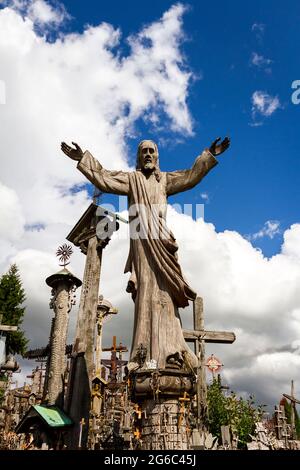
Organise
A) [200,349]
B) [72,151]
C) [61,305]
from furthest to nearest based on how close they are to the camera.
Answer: [61,305], [200,349], [72,151]

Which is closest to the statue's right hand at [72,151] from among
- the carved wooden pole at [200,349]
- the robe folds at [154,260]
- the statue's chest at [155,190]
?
the robe folds at [154,260]

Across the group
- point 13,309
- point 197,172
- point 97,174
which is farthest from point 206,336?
point 13,309

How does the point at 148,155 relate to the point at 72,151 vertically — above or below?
above

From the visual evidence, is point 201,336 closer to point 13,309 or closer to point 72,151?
point 72,151

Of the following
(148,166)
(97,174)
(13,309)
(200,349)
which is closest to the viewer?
(97,174)

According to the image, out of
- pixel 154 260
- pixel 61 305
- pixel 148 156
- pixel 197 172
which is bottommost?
pixel 154 260

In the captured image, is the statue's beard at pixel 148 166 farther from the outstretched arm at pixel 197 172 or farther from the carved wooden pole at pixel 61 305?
the carved wooden pole at pixel 61 305

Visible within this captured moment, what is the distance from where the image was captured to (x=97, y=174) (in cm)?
697

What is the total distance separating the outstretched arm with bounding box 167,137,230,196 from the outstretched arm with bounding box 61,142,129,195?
2.72 feet

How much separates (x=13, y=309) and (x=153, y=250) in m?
22.8

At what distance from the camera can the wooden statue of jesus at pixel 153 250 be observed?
239 inches

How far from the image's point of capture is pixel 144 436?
539 centimetres

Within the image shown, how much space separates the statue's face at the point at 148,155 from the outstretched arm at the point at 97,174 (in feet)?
1.36
